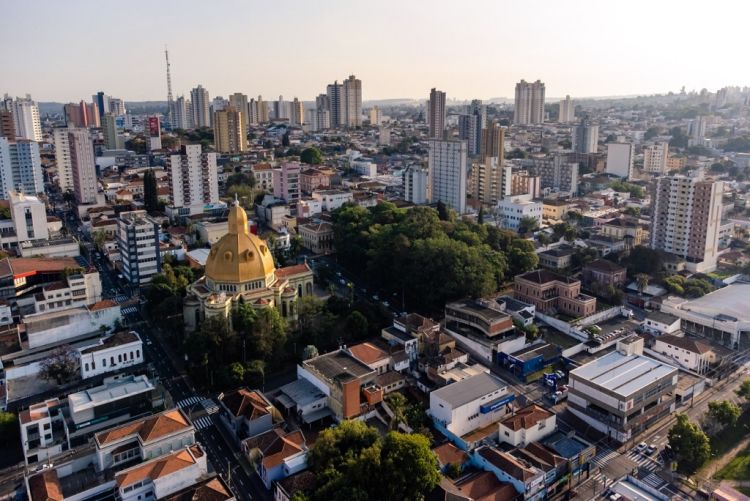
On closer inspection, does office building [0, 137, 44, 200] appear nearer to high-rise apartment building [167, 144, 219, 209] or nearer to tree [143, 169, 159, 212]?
tree [143, 169, 159, 212]

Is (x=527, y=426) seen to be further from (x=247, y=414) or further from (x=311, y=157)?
(x=311, y=157)

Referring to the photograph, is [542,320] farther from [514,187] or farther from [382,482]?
[514,187]

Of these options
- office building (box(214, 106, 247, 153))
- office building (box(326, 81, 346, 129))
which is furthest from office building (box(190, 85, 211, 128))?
office building (box(214, 106, 247, 153))

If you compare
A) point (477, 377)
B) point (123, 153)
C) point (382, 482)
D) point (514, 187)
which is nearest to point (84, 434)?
point (382, 482)

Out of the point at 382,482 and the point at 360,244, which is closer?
the point at 382,482

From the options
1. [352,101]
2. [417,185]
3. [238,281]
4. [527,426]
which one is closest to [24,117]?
[352,101]

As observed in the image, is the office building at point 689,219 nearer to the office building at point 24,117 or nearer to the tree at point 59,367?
the tree at point 59,367
